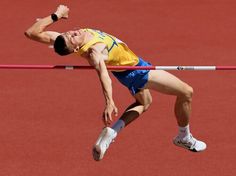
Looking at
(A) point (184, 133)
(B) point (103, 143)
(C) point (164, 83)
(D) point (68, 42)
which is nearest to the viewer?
(D) point (68, 42)

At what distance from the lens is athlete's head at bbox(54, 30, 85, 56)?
28.7 ft

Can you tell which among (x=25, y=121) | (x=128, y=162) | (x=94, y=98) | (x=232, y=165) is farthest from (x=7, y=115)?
(x=232, y=165)

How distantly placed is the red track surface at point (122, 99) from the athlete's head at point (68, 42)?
9.15ft

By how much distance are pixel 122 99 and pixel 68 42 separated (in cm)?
457

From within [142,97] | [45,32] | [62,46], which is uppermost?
[45,32]

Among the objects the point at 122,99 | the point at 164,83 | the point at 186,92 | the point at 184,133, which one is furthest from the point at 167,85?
the point at 122,99

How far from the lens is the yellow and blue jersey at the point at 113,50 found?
8.80m

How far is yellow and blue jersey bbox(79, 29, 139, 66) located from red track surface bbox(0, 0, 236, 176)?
241cm

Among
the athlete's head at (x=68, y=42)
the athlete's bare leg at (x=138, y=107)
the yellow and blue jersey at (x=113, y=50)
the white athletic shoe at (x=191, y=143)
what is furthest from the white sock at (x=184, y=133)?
the athlete's head at (x=68, y=42)

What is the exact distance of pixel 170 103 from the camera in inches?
514

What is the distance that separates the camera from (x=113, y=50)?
897 centimetres

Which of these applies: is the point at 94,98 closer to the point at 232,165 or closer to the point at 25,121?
the point at 25,121

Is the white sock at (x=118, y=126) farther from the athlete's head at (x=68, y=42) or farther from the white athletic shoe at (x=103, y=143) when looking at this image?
the athlete's head at (x=68, y=42)

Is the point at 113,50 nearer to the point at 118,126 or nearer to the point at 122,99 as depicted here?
the point at 118,126
